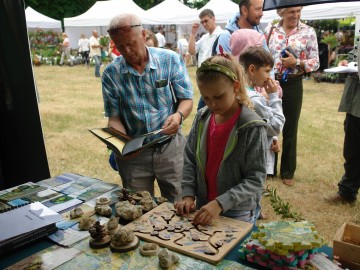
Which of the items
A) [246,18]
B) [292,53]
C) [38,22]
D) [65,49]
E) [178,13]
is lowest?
[292,53]

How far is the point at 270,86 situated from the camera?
2.11 m

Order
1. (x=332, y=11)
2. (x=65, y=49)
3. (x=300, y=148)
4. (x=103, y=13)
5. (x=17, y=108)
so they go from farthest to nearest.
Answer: (x=65, y=49)
(x=103, y=13)
(x=332, y=11)
(x=300, y=148)
(x=17, y=108)

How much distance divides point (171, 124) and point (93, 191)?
1.89ft

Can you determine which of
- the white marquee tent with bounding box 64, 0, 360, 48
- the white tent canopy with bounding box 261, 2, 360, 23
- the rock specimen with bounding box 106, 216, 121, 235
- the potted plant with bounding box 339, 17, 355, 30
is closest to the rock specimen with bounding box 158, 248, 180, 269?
the rock specimen with bounding box 106, 216, 121, 235

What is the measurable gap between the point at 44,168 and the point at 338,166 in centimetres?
323

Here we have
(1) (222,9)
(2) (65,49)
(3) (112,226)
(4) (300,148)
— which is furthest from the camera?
(2) (65,49)

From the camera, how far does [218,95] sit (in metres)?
1.42

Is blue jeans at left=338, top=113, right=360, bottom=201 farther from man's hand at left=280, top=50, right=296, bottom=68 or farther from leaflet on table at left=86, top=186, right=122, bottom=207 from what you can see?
leaflet on table at left=86, top=186, right=122, bottom=207

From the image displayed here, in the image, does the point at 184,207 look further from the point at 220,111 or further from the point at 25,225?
the point at 25,225

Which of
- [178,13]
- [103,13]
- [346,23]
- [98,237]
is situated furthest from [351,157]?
[103,13]

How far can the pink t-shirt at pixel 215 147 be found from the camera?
1506mm

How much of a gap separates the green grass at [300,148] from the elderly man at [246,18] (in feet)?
4.99

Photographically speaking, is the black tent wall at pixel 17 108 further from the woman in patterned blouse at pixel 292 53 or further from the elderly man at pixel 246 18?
the woman in patterned blouse at pixel 292 53

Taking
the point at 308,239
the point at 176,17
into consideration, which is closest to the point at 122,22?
the point at 308,239
